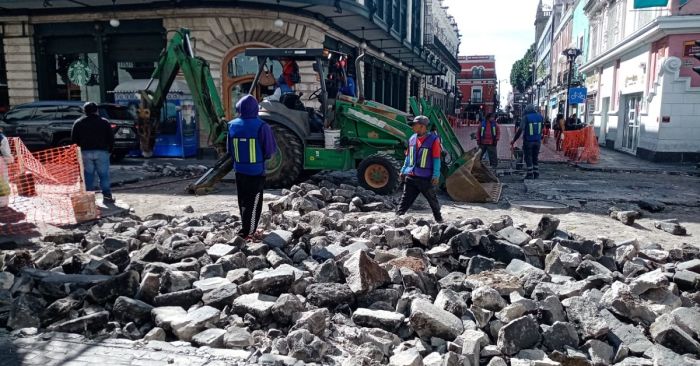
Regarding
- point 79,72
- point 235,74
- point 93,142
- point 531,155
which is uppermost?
point 79,72

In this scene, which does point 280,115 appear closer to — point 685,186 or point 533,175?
point 533,175

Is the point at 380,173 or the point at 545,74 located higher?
the point at 545,74

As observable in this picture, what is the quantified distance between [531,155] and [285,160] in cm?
635

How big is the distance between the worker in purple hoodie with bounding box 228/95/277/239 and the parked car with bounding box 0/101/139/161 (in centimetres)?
951

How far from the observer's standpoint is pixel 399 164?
32.1 feet

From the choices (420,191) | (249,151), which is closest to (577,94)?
(420,191)

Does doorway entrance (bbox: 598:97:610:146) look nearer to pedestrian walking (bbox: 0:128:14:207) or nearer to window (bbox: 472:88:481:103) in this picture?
pedestrian walking (bbox: 0:128:14:207)

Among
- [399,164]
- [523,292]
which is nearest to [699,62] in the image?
[399,164]

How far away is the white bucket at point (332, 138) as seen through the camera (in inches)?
386

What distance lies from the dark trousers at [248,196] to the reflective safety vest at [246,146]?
3.6 inches

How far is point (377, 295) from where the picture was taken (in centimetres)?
445

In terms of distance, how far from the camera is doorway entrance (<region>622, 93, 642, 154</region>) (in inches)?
773

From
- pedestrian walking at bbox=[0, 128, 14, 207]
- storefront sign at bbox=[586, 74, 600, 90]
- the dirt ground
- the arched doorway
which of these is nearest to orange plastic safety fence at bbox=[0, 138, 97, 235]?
pedestrian walking at bbox=[0, 128, 14, 207]

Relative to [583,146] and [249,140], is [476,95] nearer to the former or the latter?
[583,146]
